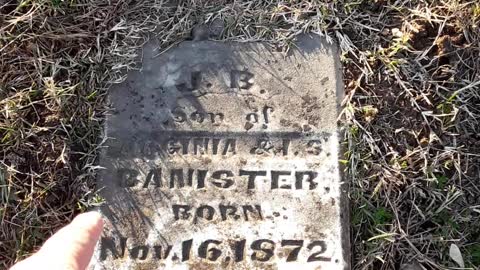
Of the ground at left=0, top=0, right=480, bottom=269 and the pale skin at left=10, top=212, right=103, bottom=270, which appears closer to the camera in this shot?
the pale skin at left=10, top=212, right=103, bottom=270

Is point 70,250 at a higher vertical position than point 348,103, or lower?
lower

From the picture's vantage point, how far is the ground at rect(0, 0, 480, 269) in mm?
2316

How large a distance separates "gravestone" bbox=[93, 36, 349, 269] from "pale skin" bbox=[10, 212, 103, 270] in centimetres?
48

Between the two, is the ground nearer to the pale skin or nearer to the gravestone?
the gravestone

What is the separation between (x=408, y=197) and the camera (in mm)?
2336

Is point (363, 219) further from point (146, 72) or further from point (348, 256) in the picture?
point (146, 72)

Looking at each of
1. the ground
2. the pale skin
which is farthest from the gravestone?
the pale skin

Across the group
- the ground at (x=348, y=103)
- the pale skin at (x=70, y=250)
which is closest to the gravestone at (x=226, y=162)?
the ground at (x=348, y=103)

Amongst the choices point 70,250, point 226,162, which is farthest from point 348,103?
point 70,250

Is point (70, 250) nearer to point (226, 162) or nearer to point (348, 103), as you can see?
point (226, 162)

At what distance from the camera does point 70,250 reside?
64.1 inches

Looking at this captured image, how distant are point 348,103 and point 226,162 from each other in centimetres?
49

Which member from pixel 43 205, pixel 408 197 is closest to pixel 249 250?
pixel 408 197

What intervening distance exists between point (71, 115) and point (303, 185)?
2.90 ft
